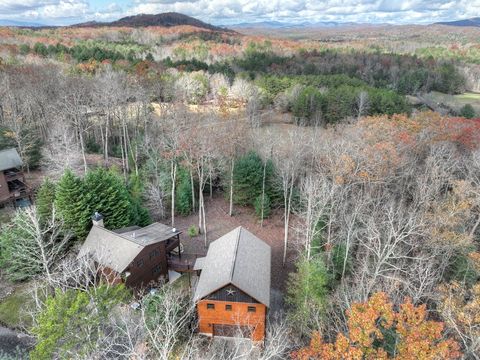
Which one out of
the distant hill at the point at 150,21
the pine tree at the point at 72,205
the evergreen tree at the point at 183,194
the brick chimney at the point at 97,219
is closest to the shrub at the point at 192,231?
the evergreen tree at the point at 183,194

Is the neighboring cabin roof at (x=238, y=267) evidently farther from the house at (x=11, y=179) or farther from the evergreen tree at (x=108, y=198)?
the house at (x=11, y=179)

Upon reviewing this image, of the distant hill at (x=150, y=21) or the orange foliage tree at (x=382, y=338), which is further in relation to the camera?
the distant hill at (x=150, y=21)

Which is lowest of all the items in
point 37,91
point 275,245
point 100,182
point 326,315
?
point 275,245

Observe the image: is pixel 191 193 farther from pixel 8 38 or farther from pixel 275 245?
pixel 8 38

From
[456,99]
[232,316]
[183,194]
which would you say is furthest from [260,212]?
[456,99]

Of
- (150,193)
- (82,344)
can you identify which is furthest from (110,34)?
(82,344)

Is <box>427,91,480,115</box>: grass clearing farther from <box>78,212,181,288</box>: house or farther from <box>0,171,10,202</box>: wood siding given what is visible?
<box>0,171,10,202</box>: wood siding
